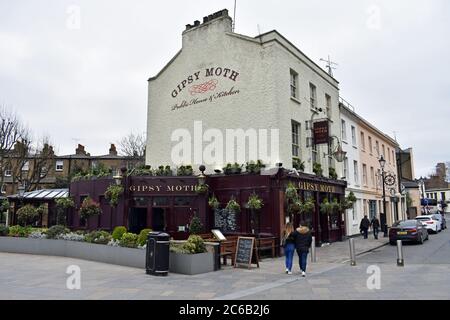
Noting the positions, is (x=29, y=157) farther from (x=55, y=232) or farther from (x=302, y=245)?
(x=302, y=245)

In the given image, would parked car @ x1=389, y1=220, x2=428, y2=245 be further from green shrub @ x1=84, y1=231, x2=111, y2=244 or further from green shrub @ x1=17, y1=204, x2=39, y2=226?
green shrub @ x1=17, y1=204, x2=39, y2=226

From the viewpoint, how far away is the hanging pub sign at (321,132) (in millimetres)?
19969

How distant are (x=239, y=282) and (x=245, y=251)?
2535mm

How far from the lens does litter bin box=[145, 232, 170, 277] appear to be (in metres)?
10.7

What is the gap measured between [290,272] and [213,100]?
11551 mm

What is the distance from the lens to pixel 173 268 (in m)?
11.5

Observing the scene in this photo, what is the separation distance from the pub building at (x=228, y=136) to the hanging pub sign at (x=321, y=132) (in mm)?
54

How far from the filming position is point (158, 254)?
35.2ft

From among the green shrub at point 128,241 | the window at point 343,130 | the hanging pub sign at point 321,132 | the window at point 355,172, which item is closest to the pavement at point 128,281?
the green shrub at point 128,241

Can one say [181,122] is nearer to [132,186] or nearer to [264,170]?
[132,186]

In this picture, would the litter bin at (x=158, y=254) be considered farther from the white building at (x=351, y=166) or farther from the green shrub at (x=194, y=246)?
the white building at (x=351, y=166)

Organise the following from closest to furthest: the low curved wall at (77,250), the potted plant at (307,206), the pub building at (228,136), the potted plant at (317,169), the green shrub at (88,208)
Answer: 1. the low curved wall at (77,250)
2. the potted plant at (307,206)
3. the pub building at (228,136)
4. the green shrub at (88,208)
5. the potted plant at (317,169)

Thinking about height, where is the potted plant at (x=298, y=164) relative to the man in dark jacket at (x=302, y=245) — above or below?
above

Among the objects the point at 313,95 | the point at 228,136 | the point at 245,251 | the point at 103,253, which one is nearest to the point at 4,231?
the point at 103,253
